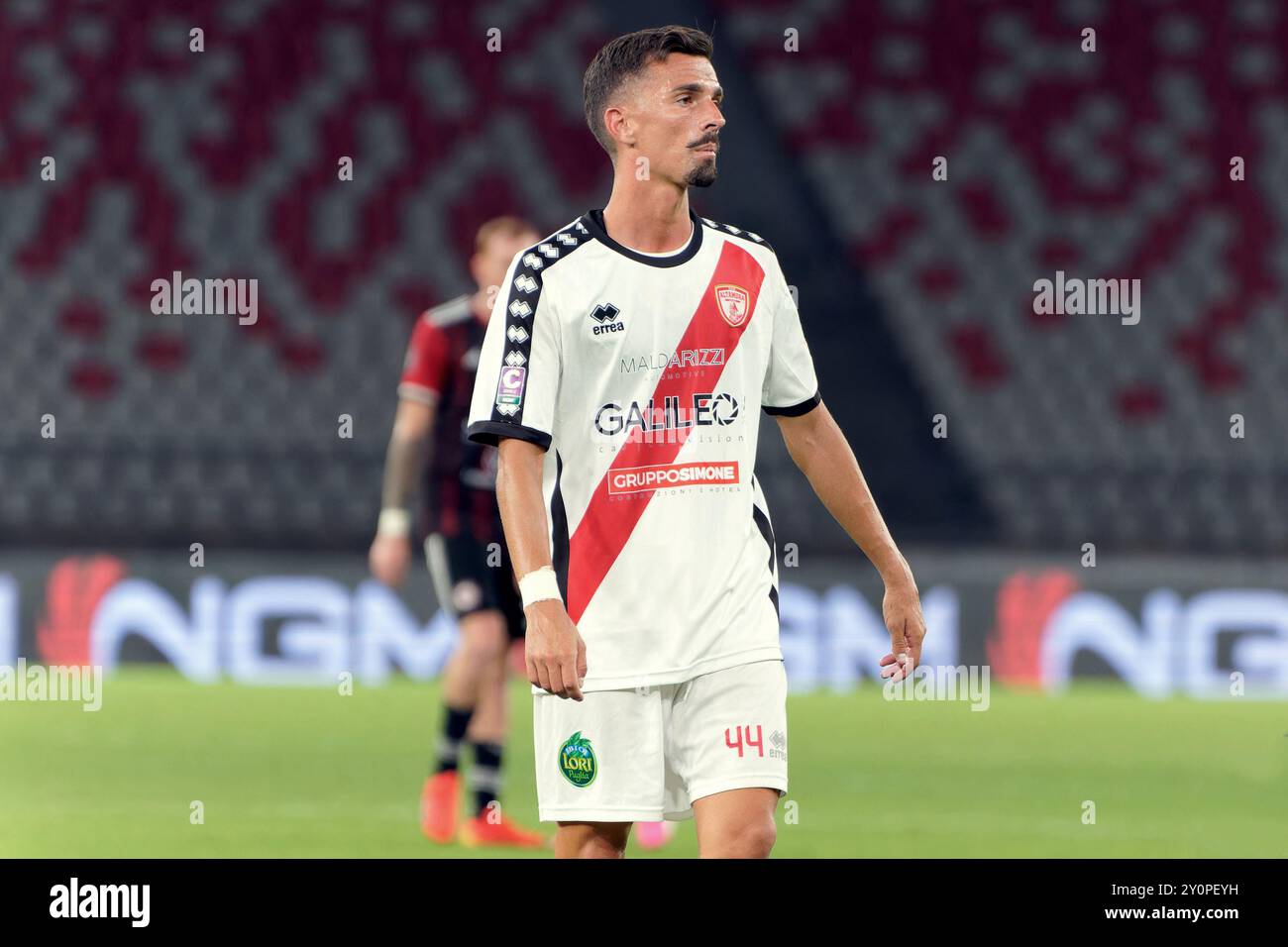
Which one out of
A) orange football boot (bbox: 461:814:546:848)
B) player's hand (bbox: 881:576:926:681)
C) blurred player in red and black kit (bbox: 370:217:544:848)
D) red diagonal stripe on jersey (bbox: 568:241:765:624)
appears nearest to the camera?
red diagonal stripe on jersey (bbox: 568:241:765:624)

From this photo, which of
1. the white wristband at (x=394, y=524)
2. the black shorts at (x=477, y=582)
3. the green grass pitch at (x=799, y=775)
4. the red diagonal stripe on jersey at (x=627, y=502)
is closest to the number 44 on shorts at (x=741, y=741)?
the red diagonal stripe on jersey at (x=627, y=502)

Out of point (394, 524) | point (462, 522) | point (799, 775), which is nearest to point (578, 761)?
point (462, 522)

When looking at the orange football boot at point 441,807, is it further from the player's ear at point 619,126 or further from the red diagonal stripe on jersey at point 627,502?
the player's ear at point 619,126

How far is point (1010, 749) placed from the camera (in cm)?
821

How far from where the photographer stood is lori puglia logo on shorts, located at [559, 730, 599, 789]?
3.63 m

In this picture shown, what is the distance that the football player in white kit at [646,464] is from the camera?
3.60 meters

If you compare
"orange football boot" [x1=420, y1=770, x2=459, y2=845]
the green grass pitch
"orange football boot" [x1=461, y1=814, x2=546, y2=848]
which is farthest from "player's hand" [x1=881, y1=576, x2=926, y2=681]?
"orange football boot" [x1=420, y1=770, x2=459, y2=845]

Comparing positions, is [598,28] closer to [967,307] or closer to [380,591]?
[967,307]

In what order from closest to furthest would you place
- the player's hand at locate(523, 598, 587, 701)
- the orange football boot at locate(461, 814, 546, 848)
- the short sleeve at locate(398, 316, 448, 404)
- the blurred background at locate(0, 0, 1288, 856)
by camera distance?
the player's hand at locate(523, 598, 587, 701)
the orange football boot at locate(461, 814, 546, 848)
the short sleeve at locate(398, 316, 448, 404)
the blurred background at locate(0, 0, 1288, 856)

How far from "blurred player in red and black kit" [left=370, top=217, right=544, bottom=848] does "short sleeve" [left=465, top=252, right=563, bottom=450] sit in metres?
2.67

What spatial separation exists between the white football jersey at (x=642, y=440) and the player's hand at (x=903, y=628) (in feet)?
0.78

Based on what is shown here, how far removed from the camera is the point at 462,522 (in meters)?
6.54

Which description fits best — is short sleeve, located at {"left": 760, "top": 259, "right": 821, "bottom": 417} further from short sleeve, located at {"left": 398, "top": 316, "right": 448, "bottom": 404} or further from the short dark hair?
short sleeve, located at {"left": 398, "top": 316, "right": 448, "bottom": 404}

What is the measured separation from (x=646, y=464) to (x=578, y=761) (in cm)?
55
